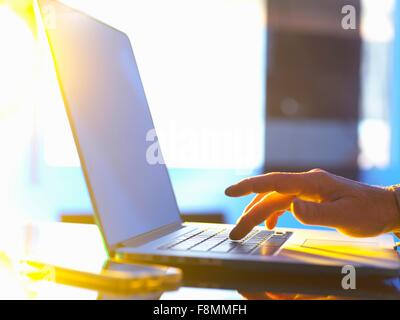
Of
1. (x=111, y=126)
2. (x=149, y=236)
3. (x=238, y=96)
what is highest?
(x=238, y=96)

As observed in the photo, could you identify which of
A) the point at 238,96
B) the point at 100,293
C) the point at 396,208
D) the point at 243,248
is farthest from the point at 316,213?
the point at 238,96

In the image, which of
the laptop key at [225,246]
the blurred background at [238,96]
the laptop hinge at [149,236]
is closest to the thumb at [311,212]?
the laptop key at [225,246]

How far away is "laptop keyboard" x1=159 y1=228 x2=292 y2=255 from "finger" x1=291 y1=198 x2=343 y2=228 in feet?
0.22

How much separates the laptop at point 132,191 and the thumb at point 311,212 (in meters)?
0.05

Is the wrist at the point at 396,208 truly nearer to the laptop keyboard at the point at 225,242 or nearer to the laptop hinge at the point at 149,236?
the laptop keyboard at the point at 225,242

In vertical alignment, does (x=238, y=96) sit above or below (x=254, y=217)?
above

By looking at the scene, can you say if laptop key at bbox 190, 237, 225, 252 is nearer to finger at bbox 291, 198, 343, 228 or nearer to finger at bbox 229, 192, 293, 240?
finger at bbox 229, 192, 293, 240

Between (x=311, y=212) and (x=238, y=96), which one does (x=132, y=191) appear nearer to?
(x=311, y=212)

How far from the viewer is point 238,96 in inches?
166

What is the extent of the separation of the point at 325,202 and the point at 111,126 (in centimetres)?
38

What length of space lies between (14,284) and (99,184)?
0.21 metres

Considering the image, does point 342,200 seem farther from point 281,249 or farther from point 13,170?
point 13,170

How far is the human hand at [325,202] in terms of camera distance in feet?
2.70
